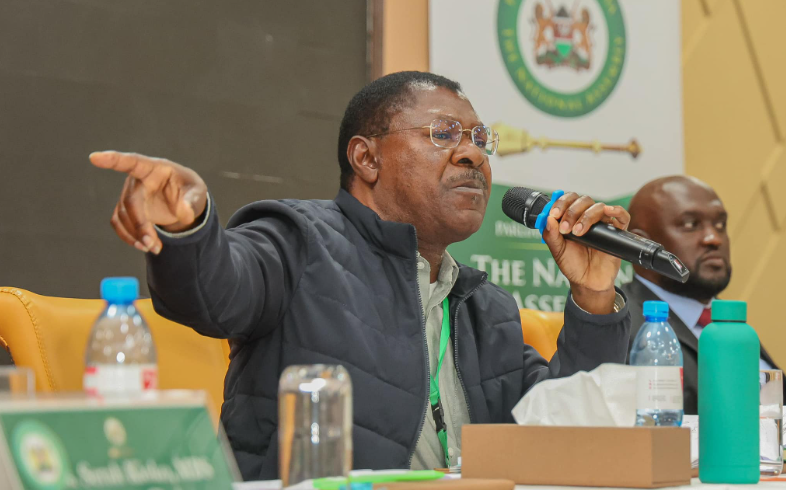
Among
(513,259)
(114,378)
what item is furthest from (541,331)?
(114,378)

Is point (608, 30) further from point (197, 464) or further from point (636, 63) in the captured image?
point (197, 464)

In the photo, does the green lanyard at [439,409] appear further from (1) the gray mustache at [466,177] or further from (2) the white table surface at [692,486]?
(2) the white table surface at [692,486]

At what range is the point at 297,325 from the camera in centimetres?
168

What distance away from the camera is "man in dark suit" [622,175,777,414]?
303 cm

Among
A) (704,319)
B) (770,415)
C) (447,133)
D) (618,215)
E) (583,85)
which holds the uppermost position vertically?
(583,85)

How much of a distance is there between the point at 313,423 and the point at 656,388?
0.57 m

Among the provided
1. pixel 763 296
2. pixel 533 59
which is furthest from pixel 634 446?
pixel 763 296

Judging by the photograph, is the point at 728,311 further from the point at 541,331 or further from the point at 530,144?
the point at 530,144

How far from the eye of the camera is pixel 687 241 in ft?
10.2

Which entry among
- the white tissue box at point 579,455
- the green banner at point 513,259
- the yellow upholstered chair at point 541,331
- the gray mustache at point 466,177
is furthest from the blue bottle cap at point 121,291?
the green banner at point 513,259

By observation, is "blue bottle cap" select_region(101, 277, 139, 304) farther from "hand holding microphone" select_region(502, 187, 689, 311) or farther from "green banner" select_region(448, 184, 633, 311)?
"green banner" select_region(448, 184, 633, 311)

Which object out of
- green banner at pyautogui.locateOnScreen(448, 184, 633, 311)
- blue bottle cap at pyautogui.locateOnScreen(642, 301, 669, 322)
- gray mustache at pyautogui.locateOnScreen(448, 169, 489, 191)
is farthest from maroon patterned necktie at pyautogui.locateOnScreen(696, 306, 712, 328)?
blue bottle cap at pyautogui.locateOnScreen(642, 301, 669, 322)

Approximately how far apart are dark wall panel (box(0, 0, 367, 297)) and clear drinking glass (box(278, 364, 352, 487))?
60.1 inches

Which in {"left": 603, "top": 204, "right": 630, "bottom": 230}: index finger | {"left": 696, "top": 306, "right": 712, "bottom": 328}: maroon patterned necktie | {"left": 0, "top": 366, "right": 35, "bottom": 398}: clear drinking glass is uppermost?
{"left": 603, "top": 204, "right": 630, "bottom": 230}: index finger
